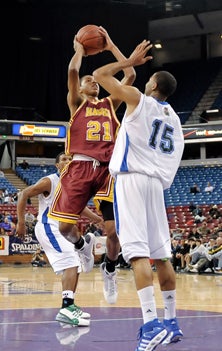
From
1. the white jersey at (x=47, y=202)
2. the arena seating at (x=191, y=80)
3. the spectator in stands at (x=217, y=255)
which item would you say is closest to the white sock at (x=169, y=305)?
the white jersey at (x=47, y=202)

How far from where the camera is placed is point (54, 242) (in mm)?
6043

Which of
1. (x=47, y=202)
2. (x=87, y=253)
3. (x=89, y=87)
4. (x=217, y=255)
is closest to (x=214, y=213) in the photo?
(x=217, y=255)

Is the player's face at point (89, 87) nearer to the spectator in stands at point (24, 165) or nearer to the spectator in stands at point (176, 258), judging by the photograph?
the spectator in stands at point (176, 258)

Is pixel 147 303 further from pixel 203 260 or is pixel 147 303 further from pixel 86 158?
pixel 203 260

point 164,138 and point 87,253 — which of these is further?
point 87,253

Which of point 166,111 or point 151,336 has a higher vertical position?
point 166,111

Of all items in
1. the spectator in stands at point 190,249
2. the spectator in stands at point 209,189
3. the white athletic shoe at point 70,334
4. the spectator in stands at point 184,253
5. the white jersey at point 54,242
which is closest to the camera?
the white athletic shoe at point 70,334

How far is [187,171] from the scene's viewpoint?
105 ft

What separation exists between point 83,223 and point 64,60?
12404mm

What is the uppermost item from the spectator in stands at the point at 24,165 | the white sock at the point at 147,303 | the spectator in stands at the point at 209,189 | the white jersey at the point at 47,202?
the white jersey at the point at 47,202

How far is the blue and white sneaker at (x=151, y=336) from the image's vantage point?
3836 mm

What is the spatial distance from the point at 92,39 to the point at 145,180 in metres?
1.56

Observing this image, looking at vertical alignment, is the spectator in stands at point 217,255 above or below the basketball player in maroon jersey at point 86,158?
below

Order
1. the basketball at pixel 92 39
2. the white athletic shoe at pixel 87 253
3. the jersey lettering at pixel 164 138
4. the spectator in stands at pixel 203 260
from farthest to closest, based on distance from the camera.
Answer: the spectator in stands at pixel 203 260 < the white athletic shoe at pixel 87 253 < the basketball at pixel 92 39 < the jersey lettering at pixel 164 138
